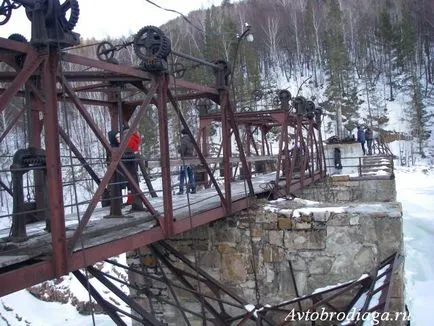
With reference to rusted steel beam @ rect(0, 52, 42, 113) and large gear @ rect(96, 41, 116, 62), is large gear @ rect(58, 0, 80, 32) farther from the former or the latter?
large gear @ rect(96, 41, 116, 62)

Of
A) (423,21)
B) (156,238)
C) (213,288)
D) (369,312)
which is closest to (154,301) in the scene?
(213,288)

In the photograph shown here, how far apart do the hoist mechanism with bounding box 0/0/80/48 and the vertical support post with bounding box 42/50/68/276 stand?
0.36 feet

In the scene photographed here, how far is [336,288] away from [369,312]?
75 cm

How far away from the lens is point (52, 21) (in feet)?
12.1

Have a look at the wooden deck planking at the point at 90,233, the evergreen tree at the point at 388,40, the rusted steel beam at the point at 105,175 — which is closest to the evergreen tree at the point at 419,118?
the evergreen tree at the point at 388,40

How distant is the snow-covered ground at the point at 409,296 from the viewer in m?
11.3

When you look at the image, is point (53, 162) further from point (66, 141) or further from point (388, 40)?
point (388, 40)

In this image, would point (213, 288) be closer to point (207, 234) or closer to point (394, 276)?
point (207, 234)

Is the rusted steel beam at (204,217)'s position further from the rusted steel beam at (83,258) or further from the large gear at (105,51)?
the large gear at (105,51)

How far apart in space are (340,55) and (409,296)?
33.2 metres

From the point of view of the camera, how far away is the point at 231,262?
6.96 m

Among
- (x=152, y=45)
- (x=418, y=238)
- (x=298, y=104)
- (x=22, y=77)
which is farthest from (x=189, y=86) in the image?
(x=418, y=238)

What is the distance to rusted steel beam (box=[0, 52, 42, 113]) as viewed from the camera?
332 centimetres

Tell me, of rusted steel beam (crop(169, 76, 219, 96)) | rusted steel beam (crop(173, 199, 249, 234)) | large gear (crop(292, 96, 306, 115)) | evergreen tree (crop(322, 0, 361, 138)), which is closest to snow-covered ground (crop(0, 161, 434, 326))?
rusted steel beam (crop(173, 199, 249, 234))
